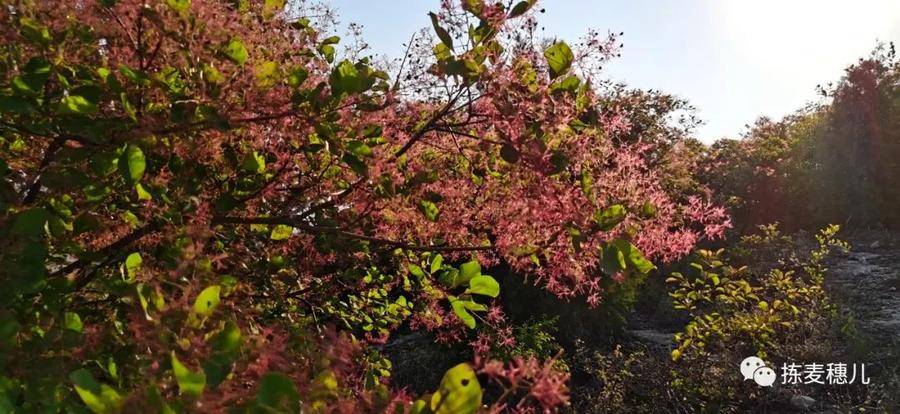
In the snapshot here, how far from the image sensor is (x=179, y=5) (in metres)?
1.37

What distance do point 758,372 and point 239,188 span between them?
5368mm

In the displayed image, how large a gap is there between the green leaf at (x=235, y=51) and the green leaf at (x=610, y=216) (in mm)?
877

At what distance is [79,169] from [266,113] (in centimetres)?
52

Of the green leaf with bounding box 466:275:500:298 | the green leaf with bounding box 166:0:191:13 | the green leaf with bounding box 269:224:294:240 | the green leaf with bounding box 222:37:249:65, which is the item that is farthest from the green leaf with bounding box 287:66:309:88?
the green leaf with bounding box 269:224:294:240

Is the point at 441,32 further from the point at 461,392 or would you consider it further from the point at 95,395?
the point at 95,395

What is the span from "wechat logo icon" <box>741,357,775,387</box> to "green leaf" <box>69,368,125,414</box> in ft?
19.8

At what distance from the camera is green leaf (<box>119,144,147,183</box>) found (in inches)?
52.6

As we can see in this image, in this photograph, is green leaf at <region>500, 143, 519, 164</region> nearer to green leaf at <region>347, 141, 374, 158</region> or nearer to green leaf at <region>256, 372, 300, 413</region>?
green leaf at <region>347, 141, 374, 158</region>

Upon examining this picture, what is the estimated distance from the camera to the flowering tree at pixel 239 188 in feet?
3.79

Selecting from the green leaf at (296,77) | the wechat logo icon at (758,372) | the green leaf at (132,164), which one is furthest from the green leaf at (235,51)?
the wechat logo icon at (758,372)

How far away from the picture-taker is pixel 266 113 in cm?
160

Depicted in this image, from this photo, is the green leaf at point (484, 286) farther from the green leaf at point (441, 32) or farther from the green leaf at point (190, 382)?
the green leaf at point (190, 382)

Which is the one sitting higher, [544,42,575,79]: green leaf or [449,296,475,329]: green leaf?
[544,42,575,79]: green leaf

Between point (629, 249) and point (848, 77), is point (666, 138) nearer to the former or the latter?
point (848, 77)
